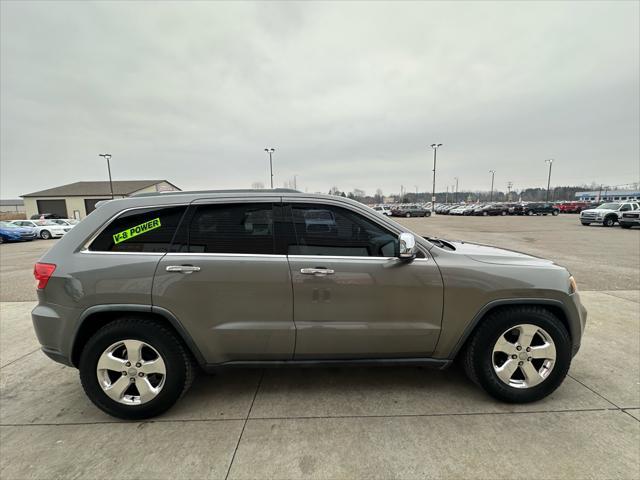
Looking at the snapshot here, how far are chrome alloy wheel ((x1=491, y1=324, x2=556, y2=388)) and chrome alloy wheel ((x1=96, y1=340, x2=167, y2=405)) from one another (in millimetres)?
2813

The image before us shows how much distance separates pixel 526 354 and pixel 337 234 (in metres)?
1.90

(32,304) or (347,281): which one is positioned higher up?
(347,281)

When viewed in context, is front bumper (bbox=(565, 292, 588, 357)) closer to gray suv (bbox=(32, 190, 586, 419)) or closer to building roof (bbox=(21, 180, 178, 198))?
gray suv (bbox=(32, 190, 586, 419))

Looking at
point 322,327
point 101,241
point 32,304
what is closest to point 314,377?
point 322,327

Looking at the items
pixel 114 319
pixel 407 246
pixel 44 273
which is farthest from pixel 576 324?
pixel 44 273

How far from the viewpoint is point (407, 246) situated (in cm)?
230

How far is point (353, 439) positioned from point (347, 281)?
1145 millimetres

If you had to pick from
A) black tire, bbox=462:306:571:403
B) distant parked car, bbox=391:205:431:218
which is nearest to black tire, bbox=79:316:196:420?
black tire, bbox=462:306:571:403

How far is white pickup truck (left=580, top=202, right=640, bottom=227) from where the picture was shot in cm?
2094

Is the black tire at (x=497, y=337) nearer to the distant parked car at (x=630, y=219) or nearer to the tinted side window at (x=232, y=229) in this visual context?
the tinted side window at (x=232, y=229)

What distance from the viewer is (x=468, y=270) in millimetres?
2488

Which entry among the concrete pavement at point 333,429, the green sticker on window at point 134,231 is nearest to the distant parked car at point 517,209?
the concrete pavement at point 333,429

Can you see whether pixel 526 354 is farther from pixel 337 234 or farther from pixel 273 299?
pixel 273 299

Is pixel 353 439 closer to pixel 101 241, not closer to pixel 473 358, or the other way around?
pixel 473 358
